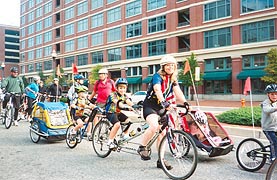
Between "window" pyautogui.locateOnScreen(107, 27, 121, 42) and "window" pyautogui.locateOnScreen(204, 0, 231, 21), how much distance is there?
58.1 feet

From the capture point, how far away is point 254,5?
3466 cm

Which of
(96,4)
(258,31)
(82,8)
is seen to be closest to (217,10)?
(258,31)

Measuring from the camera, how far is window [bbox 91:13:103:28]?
55.9m

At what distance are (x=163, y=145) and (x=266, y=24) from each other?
33.1 meters

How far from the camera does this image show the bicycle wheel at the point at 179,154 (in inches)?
179

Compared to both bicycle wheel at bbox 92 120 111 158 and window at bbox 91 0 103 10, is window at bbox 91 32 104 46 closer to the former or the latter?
window at bbox 91 0 103 10

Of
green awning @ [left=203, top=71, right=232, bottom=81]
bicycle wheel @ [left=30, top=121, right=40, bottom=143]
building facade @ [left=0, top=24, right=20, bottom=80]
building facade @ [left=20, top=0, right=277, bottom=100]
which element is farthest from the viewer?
building facade @ [left=0, top=24, right=20, bottom=80]

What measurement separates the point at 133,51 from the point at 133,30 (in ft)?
11.7

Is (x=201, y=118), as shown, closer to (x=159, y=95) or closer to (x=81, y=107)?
(x=159, y=95)

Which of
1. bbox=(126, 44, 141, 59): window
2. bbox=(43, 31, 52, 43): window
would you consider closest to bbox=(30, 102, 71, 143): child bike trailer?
bbox=(126, 44, 141, 59): window

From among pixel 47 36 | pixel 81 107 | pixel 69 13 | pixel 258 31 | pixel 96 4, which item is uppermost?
pixel 69 13

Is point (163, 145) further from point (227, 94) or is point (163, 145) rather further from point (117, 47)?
point (117, 47)

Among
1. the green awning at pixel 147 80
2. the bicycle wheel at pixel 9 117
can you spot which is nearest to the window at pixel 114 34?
the green awning at pixel 147 80

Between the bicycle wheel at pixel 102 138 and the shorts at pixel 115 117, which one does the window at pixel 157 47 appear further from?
the shorts at pixel 115 117
